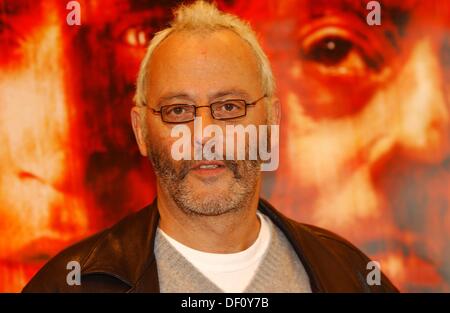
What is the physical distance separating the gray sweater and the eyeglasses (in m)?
0.35

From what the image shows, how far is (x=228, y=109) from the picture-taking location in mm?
1925

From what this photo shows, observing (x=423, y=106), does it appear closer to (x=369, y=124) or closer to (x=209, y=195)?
(x=369, y=124)

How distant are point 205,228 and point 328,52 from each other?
1.03m

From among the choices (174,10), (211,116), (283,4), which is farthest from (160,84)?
(283,4)

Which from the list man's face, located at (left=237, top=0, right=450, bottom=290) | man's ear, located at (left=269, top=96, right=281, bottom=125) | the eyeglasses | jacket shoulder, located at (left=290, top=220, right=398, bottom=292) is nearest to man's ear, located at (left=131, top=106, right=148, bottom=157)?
the eyeglasses

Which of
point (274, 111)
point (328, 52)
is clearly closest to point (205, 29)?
point (274, 111)

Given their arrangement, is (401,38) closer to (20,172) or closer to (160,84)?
(160,84)

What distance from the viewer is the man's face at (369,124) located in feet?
8.64

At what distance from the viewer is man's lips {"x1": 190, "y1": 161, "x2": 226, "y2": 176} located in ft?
6.21

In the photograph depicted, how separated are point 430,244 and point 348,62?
804mm

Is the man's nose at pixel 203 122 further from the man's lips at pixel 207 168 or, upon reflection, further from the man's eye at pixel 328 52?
the man's eye at pixel 328 52

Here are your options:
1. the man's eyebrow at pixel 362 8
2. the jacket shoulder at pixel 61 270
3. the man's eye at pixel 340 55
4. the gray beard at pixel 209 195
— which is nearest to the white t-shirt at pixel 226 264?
the gray beard at pixel 209 195

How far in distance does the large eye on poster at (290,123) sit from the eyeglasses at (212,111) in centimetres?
64

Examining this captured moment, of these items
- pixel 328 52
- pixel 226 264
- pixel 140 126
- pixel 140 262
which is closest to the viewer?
pixel 140 262
